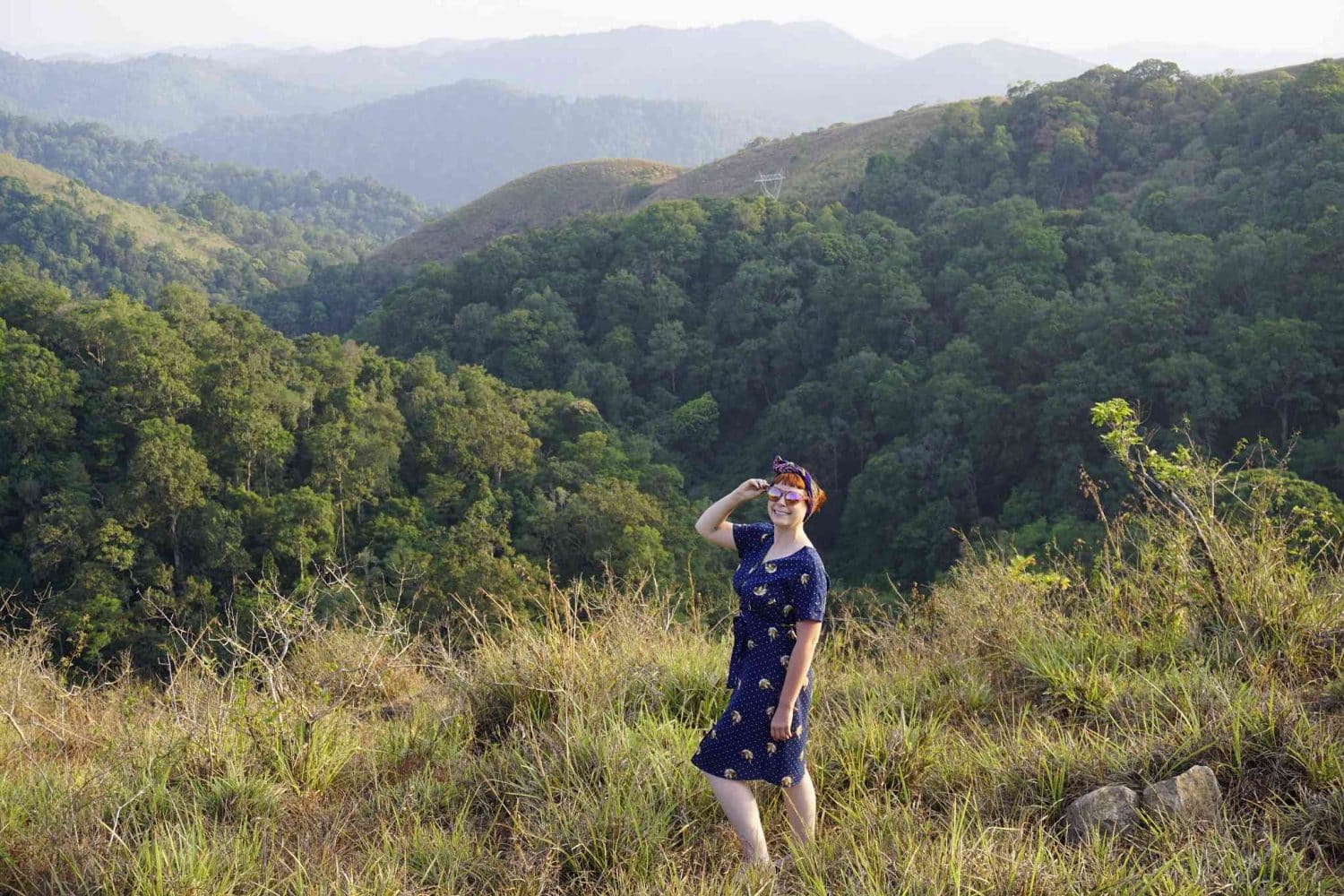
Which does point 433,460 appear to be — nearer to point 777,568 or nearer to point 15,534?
point 15,534

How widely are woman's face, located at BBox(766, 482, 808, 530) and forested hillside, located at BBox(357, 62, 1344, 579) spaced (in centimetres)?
1771

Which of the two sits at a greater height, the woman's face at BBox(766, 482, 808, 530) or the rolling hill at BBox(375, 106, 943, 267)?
the rolling hill at BBox(375, 106, 943, 267)

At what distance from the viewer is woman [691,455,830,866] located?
270cm

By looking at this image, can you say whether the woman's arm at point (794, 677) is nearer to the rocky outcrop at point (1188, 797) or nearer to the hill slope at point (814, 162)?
the rocky outcrop at point (1188, 797)

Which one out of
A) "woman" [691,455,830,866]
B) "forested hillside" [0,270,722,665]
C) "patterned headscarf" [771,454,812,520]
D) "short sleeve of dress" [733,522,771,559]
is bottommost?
"forested hillside" [0,270,722,665]

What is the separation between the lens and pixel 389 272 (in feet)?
189

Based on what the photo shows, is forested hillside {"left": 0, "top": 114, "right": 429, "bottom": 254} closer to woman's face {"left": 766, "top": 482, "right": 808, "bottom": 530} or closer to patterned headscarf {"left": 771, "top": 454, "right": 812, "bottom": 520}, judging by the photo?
patterned headscarf {"left": 771, "top": 454, "right": 812, "bottom": 520}

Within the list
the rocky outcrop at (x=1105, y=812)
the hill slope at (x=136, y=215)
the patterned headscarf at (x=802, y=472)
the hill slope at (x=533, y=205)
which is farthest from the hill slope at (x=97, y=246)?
the rocky outcrop at (x=1105, y=812)

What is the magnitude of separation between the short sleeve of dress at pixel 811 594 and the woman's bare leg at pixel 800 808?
1.52ft

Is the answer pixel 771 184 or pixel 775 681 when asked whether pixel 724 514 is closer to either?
pixel 775 681

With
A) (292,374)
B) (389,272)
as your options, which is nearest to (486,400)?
(292,374)

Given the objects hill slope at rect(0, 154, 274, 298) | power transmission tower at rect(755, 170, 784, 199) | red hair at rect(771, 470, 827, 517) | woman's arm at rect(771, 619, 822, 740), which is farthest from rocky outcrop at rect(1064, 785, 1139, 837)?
hill slope at rect(0, 154, 274, 298)

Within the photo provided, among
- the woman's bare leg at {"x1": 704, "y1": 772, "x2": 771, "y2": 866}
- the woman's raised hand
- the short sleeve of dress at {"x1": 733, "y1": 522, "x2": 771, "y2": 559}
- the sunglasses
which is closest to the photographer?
the woman's bare leg at {"x1": 704, "y1": 772, "x2": 771, "y2": 866}

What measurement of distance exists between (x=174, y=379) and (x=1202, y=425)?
21037mm
